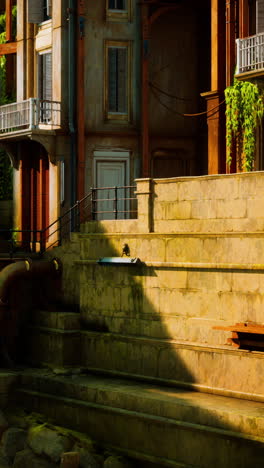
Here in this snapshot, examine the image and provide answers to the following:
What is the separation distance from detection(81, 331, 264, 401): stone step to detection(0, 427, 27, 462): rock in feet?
8.50

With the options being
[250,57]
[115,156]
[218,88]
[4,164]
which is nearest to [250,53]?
[250,57]

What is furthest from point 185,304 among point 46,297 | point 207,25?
point 207,25

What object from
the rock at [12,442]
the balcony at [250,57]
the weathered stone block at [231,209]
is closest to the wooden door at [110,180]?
the balcony at [250,57]

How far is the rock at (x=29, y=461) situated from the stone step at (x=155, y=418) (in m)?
1.29

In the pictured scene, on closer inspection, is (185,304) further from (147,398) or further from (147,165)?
(147,165)

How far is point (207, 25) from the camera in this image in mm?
30781

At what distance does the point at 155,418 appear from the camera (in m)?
20.9

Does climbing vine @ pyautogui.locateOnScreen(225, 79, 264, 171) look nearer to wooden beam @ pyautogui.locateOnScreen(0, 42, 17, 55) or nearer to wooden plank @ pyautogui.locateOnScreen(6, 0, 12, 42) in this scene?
wooden beam @ pyautogui.locateOnScreen(0, 42, 17, 55)

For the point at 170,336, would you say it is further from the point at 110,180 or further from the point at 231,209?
the point at 110,180

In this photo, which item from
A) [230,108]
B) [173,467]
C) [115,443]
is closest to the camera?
[173,467]

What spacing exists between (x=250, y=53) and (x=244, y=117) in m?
1.78

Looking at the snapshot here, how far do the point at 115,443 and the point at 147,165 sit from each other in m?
10.5

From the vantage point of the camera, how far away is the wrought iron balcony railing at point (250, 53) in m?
24.7

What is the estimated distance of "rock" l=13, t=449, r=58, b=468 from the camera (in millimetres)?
21641
